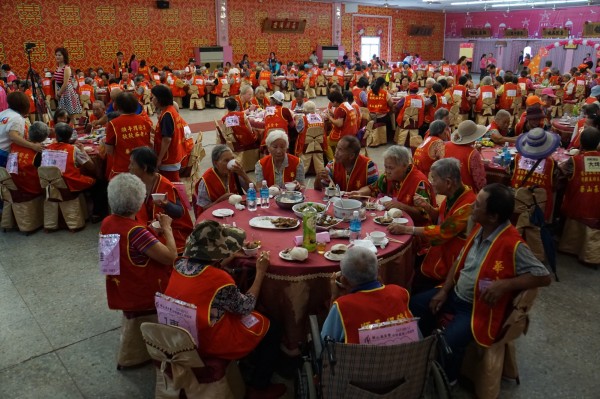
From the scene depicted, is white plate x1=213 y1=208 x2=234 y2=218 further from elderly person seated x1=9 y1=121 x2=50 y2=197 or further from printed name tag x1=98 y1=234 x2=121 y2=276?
elderly person seated x1=9 y1=121 x2=50 y2=197

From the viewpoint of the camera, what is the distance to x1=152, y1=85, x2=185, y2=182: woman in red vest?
4.44 metres

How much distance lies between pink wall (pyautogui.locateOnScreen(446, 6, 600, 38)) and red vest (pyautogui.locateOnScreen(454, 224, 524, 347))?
77.4 ft

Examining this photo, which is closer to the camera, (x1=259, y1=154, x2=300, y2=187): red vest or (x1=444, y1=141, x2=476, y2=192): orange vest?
(x1=259, y1=154, x2=300, y2=187): red vest

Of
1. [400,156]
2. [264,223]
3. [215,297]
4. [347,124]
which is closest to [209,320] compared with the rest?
[215,297]

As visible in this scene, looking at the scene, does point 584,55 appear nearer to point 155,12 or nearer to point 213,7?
point 213,7

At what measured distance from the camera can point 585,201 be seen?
411 centimetres

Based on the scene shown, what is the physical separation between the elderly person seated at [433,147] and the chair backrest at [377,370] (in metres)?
3.25

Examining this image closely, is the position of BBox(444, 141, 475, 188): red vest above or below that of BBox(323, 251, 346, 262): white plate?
above

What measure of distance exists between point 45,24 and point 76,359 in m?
14.1

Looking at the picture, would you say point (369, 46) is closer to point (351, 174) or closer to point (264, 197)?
point (351, 174)

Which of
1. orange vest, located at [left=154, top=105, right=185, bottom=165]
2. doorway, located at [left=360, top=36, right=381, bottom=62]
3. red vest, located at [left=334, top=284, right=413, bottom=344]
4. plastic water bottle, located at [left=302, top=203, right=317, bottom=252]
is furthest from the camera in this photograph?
doorway, located at [left=360, top=36, right=381, bottom=62]

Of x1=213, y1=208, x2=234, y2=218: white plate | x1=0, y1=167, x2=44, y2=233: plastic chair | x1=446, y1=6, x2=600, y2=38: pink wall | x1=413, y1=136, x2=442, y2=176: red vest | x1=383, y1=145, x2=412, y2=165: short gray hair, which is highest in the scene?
x1=446, y1=6, x2=600, y2=38: pink wall

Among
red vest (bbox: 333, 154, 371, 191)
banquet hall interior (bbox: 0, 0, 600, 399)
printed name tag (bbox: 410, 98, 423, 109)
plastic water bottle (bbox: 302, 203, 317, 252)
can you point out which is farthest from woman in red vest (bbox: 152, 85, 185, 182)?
printed name tag (bbox: 410, 98, 423, 109)

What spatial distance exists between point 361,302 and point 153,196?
5.74 feet
